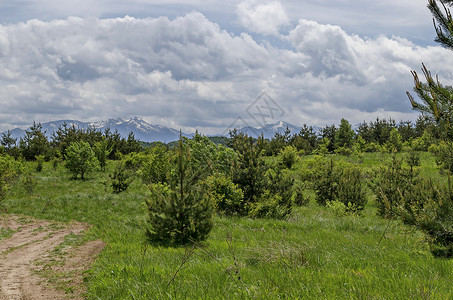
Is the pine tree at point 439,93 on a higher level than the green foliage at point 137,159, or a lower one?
higher

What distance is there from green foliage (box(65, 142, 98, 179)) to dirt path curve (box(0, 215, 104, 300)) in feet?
45.2

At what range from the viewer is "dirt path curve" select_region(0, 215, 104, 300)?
5.94m

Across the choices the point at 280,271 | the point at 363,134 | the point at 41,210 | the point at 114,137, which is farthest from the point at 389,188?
the point at 363,134

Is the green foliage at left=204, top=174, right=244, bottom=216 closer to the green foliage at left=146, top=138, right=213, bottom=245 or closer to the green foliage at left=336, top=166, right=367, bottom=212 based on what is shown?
the green foliage at left=146, top=138, right=213, bottom=245

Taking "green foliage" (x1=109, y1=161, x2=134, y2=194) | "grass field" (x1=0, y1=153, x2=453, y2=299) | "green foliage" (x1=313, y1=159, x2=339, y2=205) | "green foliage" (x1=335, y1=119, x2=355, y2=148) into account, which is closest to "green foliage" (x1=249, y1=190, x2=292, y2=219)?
"grass field" (x1=0, y1=153, x2=453, y2=299)

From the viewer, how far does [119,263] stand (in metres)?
6.46

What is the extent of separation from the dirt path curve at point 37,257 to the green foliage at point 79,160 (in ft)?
45.2

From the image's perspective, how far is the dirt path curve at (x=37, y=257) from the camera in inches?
234

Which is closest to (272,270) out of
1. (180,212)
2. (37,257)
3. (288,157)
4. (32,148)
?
(180,212)

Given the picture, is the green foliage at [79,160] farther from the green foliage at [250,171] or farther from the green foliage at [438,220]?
the green foliage at [438,220]

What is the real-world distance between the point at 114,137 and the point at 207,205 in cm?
5852

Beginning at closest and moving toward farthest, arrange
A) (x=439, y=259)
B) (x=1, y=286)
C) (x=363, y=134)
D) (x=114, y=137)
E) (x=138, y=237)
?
(x=439, y=259) < (x=1, y=286) < (x=138, y=237) < (x=114, y=137) < (x=363, y=134)

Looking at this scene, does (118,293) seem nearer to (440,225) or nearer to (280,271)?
(280,271)

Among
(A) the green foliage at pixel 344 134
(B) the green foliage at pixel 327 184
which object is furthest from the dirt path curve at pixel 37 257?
(A) the green foliage at pixel 344 134
